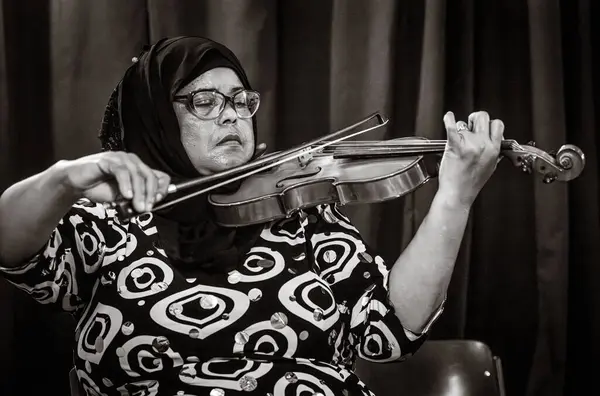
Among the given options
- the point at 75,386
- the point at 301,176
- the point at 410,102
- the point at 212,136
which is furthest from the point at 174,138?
the point at 410,102

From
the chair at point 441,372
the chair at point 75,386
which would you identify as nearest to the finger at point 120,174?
the chair at point 75,386

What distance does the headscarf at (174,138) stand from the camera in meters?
1.22

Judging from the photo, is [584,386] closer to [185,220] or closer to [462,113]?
[462,113]

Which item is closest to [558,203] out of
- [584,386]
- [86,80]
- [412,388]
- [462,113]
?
[462,113]

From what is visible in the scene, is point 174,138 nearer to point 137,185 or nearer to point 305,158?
point 305,158

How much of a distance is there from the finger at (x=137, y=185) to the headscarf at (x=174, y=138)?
292 mm

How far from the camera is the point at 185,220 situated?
1250mm

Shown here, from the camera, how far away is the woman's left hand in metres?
1.17

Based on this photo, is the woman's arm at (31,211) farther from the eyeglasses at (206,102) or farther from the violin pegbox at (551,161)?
the violin pegbox at (551,161)

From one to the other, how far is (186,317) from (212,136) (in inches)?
12.0

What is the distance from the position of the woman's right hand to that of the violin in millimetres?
182

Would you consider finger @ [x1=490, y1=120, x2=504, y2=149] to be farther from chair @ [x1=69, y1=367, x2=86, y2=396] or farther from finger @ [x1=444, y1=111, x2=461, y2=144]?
chair @ [x1=69, y1=367, x2=86, y2=396]

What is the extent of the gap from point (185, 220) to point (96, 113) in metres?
0.43

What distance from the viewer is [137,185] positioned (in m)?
0.93
